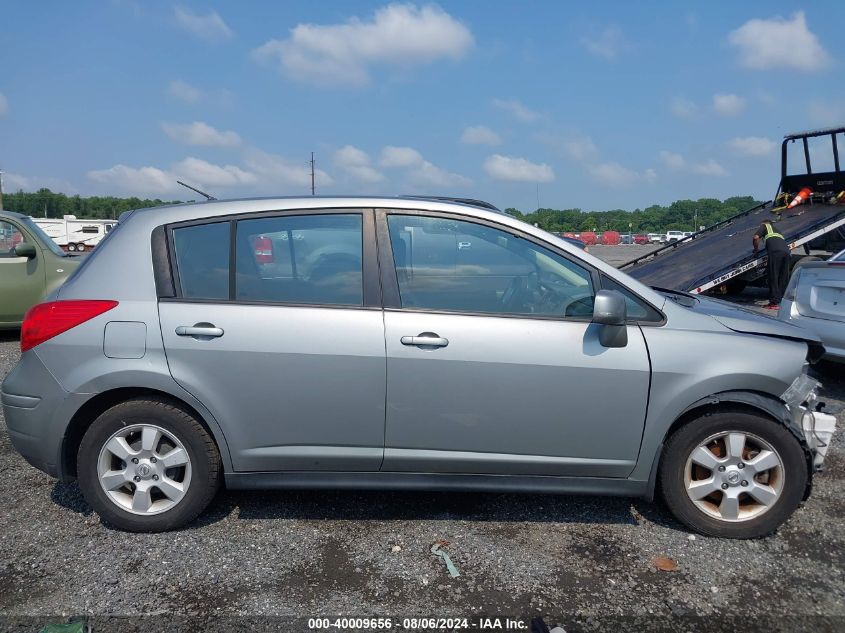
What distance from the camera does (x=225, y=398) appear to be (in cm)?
335

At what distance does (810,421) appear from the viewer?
3.47 metres

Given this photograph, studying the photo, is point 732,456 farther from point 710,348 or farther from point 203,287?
point 203,287

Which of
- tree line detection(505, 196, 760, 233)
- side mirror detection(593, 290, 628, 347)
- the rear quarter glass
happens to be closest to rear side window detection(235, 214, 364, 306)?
the rear quarter glass

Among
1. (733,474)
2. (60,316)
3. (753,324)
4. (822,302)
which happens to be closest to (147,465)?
(60,316)

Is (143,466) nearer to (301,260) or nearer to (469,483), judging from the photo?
(301,260)

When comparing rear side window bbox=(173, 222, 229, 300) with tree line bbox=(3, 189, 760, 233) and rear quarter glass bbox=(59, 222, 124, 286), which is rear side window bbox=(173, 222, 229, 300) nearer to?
rear quarter glass bbox=(59, 222, 124, 286)

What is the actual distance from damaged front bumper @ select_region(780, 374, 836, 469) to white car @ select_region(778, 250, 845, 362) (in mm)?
2375

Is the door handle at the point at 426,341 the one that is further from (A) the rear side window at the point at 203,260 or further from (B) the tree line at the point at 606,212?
(B) the tree line at the point at 606,212

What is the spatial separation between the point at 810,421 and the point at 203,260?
3340 mm

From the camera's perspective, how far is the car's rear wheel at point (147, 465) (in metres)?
3.39

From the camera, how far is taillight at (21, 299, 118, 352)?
3377mm

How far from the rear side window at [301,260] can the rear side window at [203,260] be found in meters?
0.08

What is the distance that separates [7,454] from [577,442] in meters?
4.00

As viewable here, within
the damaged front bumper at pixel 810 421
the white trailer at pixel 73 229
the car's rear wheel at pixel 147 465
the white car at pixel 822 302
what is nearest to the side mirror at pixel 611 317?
the damaged front bumper at pixel 810 421
